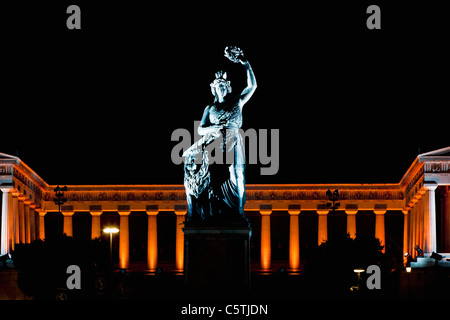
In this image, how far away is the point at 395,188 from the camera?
107688 millimetres

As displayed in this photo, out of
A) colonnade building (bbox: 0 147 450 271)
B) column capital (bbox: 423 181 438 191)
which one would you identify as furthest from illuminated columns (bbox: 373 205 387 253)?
column capital (bbox: 423 181 438 191)

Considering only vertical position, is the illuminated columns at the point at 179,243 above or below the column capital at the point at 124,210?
below

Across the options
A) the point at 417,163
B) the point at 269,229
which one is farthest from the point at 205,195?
the point at 269,229

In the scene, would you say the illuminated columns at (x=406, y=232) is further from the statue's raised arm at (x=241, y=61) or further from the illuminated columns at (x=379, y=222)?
the statue's raised arm at (x=241, y=61)

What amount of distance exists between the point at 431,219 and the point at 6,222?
40402 mm

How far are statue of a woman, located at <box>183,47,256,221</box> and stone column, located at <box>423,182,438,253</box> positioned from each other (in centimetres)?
5748

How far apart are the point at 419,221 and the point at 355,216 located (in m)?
13.5

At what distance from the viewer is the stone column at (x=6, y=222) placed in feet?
303

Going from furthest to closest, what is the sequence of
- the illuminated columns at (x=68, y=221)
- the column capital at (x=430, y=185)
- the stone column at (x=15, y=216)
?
the illuminated columns at (x=68, y=221) → the stone column at (x=15, y=216) → the column capital at (x=430, y=185)

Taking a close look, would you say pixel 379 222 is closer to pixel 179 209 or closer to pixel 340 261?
pixel 179 209

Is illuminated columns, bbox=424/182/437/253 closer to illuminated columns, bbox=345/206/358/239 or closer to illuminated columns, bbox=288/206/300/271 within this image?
illuminated columns, bbox=345/206/358/239

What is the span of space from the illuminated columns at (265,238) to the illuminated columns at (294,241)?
2.41 m

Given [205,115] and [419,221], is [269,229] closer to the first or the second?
[419,221]

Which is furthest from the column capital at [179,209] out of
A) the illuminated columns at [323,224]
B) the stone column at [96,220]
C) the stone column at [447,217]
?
the stone column at [447,217]
